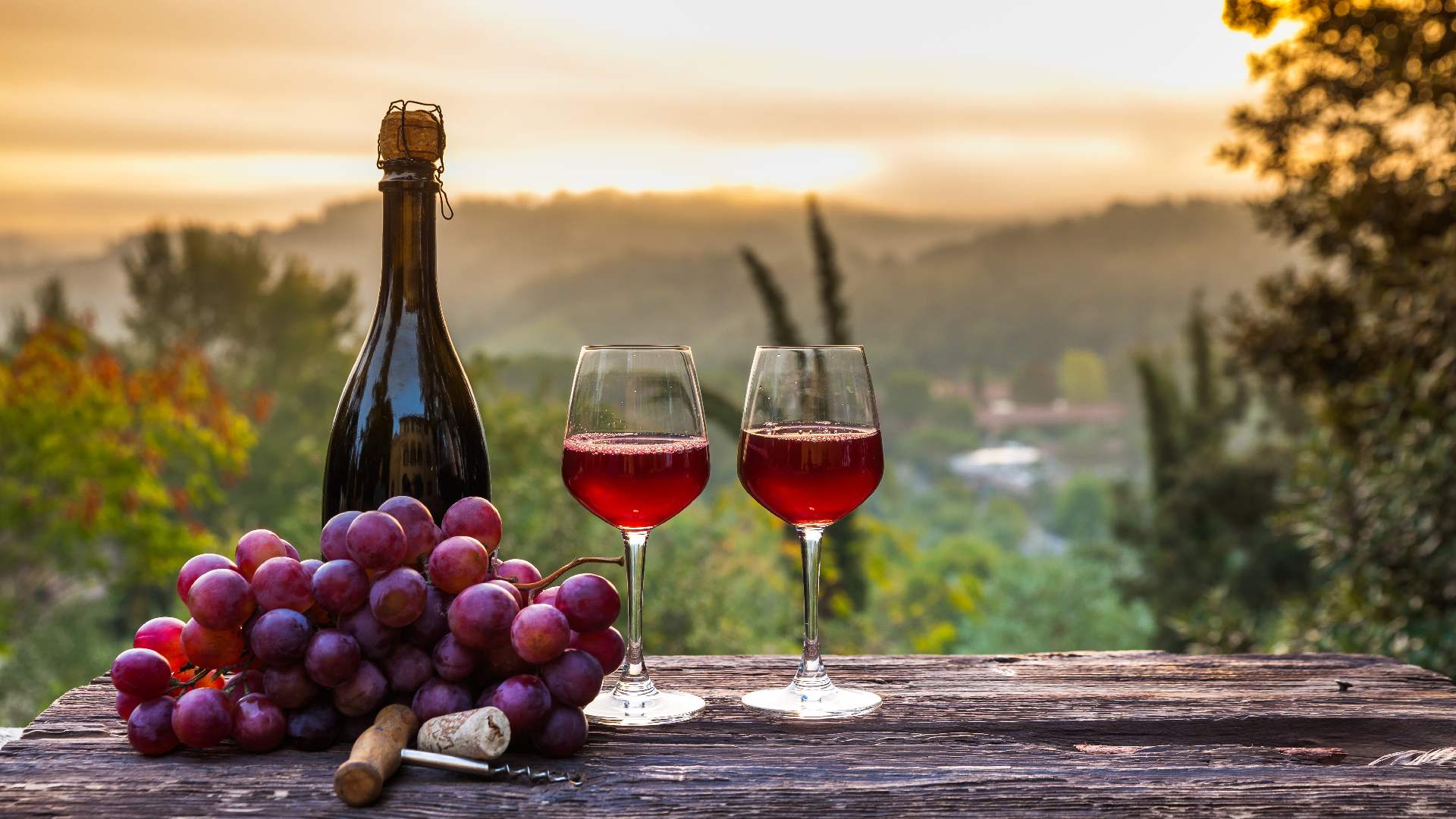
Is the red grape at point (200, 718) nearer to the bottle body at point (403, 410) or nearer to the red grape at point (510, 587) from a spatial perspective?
the red grape at point (510, 587)

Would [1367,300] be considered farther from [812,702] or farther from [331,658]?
[331,658]

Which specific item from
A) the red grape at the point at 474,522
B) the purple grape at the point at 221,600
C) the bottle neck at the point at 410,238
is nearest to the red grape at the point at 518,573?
the red grape at the point at 474,522

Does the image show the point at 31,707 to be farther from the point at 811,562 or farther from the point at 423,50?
the point at 811,562

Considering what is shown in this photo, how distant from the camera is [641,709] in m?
1.23

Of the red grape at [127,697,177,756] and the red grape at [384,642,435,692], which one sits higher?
the red grape at [384,642,435,692]

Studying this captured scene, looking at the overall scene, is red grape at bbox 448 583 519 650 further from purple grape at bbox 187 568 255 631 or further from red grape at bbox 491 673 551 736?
purple grape at bbox 187 568 255 631

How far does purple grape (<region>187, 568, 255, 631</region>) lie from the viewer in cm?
109

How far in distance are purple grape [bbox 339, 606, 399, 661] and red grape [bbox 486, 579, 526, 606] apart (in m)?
0.10

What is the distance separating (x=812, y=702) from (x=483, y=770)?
384mm

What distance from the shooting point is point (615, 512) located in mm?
1277

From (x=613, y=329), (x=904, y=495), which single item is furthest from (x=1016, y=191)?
(x=613, y=329)

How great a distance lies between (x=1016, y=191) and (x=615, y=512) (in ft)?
21.5

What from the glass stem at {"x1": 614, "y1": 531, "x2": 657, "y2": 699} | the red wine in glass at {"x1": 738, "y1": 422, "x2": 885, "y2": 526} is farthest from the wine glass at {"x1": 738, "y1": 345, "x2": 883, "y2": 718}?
the glass stem at {"x1": 614, "y1": 531, "x2": 657, "y2": 699}

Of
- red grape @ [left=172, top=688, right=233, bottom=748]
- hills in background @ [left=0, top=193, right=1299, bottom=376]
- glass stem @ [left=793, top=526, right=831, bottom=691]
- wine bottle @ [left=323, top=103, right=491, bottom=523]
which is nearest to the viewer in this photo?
red grape @ [left=172, top=688, right=233, bottom=748]
